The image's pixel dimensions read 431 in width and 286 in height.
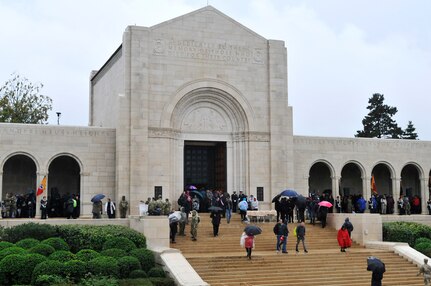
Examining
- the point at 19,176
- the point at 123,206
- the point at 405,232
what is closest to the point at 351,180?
the point at 405,232

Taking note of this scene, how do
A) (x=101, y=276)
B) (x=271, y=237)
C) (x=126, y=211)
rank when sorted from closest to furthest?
(x=101, y=276)
(x=271, y=237)
(x=126, y=211)

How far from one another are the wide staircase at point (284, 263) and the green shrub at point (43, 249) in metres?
5.37

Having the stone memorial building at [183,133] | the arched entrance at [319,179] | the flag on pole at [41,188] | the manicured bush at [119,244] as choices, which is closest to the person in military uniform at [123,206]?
the stone memorial building at [183,133]

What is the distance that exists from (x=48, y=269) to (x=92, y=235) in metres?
4.62

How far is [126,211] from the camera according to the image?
110 ft

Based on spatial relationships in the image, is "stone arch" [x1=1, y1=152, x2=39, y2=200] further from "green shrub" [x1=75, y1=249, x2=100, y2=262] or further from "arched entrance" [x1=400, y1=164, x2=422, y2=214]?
"arched entrance" [x1=400, y1=164, x2=422, y2=214]

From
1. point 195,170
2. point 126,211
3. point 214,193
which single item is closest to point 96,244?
point 126,211

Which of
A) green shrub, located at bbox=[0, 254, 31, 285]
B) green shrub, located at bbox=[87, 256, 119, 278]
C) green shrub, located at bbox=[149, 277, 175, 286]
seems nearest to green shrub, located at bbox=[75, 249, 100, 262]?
green shrub, located at bbox=[87, 256, 119, 278]

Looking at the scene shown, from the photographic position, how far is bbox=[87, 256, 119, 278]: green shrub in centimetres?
2102

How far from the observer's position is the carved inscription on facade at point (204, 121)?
37.3m

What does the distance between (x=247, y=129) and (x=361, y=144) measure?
9599mm

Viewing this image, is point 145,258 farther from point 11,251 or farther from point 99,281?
point 11,251

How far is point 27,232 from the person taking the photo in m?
24.9

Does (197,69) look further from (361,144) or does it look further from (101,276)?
(101,276)
